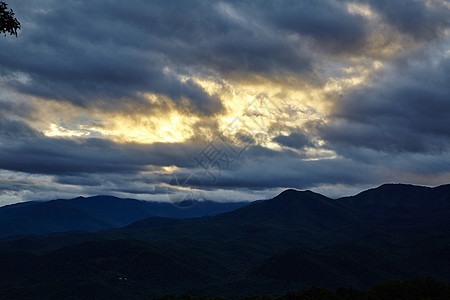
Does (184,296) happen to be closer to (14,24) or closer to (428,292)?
(428,292)

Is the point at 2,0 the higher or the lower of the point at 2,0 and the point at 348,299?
the higher

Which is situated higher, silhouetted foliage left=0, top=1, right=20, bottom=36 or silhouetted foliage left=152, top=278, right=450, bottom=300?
silhouetted foliage left=0, top=1, right=20, bottom=36

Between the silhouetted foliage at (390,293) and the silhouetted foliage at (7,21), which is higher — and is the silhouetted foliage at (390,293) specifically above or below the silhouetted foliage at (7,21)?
below

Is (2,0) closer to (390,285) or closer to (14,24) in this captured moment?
(14,24)

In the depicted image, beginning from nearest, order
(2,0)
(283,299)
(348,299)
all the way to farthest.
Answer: (2,0) → (348,299) → (283,299)

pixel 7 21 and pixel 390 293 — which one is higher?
pixel 7 21

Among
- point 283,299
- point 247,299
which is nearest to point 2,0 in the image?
point 247,299

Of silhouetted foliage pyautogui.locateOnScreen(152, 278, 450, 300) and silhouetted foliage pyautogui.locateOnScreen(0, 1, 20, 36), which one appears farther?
silhouetted foliage pyautogui.locateOnScreen(152, 278, 450, 300)

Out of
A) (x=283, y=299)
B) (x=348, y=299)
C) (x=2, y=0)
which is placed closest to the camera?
(x=2, y=0)

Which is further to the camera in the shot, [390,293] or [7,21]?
[390,293]

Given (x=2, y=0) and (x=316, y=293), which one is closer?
(x=2, y=0)

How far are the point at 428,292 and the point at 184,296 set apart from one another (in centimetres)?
5351

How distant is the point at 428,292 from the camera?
86.2 metres

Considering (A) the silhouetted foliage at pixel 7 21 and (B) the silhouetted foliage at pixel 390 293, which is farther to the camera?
(B) the silhouetted foliage at pixel 390 293
